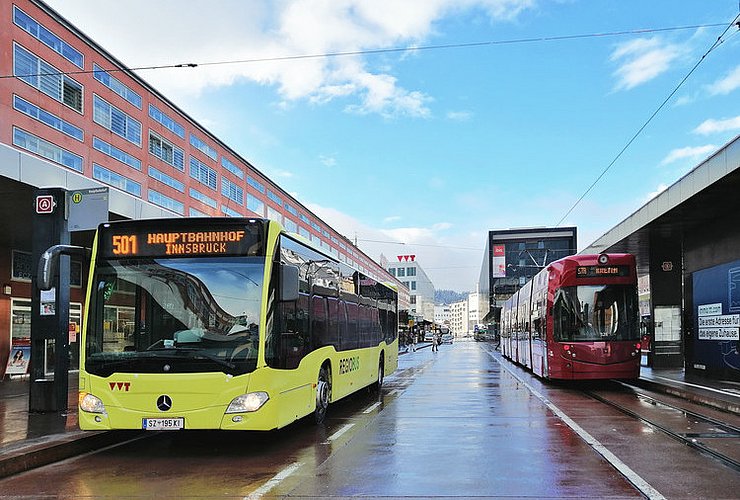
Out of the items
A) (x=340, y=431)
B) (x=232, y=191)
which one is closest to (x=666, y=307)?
(x=340, y=431)

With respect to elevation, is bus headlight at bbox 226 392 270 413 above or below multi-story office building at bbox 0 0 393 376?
below

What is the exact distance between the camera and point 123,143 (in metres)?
61.5

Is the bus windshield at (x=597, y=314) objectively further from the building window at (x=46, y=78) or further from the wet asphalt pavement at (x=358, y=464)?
the building window at (x=46, y=78)

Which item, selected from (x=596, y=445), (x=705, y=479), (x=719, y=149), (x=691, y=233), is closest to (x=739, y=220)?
(x=691, y=233)

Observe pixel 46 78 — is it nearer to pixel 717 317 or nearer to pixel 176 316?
pixel 717 317

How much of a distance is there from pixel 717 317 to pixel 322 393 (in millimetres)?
13317

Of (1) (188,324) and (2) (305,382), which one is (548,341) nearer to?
(2) (305,382)

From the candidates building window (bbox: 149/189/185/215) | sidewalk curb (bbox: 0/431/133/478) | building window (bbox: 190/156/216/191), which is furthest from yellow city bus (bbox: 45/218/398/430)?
building window (bbox: 190/156/216/191)

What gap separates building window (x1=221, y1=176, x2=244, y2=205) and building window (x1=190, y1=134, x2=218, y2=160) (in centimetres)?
307

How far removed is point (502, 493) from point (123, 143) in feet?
197

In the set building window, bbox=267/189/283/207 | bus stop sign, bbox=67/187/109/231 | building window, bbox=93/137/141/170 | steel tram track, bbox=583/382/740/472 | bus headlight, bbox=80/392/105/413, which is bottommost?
steel tram track, bbox=583/382/740/472

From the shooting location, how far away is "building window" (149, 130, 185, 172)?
66.9 metres

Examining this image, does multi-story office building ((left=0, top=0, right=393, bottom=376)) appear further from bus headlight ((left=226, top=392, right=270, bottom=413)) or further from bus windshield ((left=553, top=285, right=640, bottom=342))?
bus windshield ((left=553, top=285, right=640, bottom=342))

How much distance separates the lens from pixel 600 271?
62.9 ft
